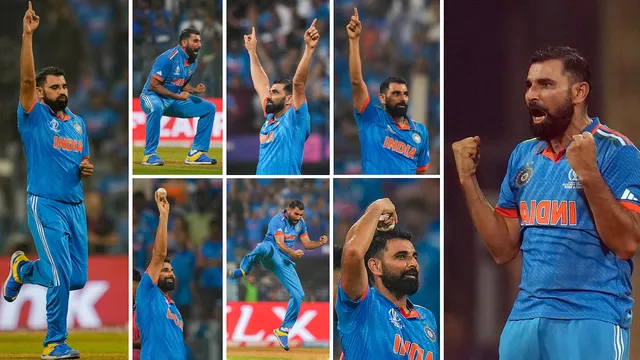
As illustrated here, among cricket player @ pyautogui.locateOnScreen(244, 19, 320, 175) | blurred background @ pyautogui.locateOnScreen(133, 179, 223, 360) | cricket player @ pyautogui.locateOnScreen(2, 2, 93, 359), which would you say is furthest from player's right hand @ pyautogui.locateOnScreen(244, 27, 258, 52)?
cricket player @ pyautogui.locateOnScreen(2, 2, 93, 359)

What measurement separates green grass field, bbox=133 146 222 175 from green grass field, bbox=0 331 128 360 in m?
0.92

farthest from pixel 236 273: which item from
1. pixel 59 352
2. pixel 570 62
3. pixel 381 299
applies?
pixel 570 62

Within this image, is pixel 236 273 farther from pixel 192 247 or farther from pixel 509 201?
pixel 509 201

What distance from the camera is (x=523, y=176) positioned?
10.6 ft

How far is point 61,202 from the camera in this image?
4.48 m

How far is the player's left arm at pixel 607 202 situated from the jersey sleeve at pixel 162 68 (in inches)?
95.8

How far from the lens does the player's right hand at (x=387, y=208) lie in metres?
4.46

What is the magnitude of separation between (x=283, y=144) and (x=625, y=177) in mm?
2037

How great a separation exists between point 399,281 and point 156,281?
133 centimetres

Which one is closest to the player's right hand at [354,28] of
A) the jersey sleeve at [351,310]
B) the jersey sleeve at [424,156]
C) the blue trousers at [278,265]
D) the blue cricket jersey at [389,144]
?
the blue cricket jersey at [389,144]

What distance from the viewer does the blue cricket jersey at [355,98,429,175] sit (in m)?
4.51

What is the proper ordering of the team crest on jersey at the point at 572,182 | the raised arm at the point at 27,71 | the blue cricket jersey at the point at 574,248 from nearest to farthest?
the blue cricket jersey at the point at 574,248
the team crest on jersey at the point at 572,182
the raised arm at the point at 27,71

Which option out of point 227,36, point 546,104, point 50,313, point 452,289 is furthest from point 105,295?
point 546,104

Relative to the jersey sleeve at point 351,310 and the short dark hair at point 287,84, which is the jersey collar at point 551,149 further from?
the short dark hair at point 287,84
